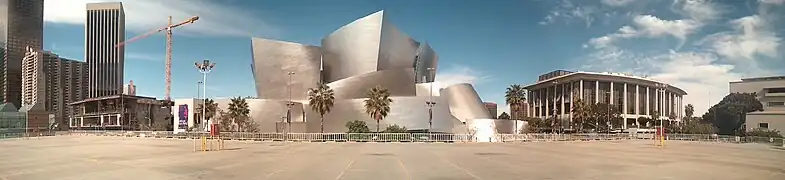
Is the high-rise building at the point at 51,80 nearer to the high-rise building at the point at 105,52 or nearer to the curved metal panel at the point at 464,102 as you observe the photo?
the high-rise building at the point at 105,52

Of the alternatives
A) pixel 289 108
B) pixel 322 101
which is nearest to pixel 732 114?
pixel 322 101

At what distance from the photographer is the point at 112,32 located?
57500mm

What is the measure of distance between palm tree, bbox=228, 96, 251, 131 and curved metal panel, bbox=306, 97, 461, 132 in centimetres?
1029

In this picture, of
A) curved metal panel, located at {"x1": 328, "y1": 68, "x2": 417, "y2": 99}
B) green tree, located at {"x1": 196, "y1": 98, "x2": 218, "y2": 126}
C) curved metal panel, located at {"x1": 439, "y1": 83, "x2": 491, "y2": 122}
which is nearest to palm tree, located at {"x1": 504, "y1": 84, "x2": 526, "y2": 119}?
curved metal panel, located at {"x1": 439, "y1": 83, "x2": 491, "y2": 122}

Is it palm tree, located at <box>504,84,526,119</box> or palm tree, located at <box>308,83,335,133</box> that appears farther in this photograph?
palm tree, located at <box>504,84,526,119</box>

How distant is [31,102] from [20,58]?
48.9 feet

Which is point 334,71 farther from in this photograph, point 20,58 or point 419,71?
point 20,58

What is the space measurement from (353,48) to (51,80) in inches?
1429

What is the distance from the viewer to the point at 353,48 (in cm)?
7794

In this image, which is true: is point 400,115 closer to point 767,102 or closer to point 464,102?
point 464,102

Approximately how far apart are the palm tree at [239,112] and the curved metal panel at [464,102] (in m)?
25.5

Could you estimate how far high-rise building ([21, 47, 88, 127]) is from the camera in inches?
1484

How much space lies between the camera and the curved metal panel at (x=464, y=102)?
7856cm

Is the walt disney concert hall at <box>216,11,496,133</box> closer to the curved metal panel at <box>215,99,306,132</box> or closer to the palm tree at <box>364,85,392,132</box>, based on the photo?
the curved metal panel at <box>215,99,306,132</box>
